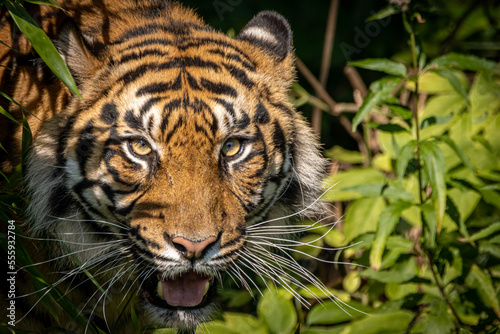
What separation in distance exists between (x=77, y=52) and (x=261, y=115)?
0.57m

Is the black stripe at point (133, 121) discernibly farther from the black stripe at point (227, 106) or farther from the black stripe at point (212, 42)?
the black stripe at point (212, 42)

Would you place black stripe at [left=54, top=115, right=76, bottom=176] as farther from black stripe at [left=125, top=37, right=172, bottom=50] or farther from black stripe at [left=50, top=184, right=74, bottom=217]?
black stripe at [left=125, top=37, right=172, bottom=50]

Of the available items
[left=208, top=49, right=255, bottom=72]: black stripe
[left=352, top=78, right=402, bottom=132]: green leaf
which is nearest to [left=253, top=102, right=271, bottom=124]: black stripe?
[left=208, top=49, right=255, bottom=72]: black stripe

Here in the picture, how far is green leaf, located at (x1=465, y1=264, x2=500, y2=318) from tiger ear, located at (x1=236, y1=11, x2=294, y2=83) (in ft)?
3.08

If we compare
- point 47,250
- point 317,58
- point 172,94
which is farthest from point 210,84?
point 317,58

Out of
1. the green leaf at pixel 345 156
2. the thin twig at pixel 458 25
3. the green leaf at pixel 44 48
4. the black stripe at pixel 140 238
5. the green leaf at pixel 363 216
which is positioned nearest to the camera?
the green leaf at pixel 44 48

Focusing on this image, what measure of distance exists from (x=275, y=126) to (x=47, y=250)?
0.82m

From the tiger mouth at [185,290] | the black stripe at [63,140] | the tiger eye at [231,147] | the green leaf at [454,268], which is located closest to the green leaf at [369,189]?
the green leaf at [454,268]

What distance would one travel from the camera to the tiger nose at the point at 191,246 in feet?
4.51

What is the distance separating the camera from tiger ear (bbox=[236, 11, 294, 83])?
6.17 feet

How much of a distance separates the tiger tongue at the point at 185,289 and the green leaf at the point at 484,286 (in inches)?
36.9

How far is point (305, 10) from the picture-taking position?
3549 mm

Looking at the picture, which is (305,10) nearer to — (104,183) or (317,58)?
(317,58)

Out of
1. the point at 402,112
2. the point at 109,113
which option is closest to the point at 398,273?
the point at 402,112
